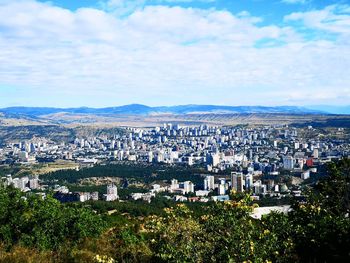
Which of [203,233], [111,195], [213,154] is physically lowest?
[213,154]

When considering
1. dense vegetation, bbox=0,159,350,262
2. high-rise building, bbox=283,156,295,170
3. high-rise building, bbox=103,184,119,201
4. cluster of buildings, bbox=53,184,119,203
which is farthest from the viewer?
high-rise building, bbox=283,156,295,170

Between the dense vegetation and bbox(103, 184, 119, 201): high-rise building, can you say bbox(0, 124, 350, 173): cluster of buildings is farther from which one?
the dense vegetation

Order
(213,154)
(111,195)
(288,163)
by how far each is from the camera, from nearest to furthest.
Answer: (111,195) < (288,163) < (213,154)

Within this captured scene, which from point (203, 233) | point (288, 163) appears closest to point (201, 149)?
point (288, 163)

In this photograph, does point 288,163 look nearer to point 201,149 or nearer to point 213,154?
point 213,154

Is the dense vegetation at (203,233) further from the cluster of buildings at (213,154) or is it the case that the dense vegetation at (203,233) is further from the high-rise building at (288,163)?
the high-rise building at (288,163)

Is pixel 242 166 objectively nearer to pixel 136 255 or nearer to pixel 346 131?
pixel 346 131

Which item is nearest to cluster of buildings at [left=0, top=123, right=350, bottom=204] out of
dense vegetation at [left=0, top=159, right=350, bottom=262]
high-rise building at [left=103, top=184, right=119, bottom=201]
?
high-rise building at [left=103, top=184, right=119, bottom=201]

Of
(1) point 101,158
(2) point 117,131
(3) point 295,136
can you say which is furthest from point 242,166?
(2) point 117,131
